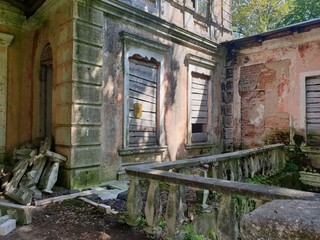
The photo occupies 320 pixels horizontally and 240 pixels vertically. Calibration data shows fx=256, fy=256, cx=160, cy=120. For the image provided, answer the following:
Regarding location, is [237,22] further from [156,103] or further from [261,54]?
[156,103]

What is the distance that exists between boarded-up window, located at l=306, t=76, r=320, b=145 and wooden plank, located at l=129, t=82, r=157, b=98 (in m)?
4.58

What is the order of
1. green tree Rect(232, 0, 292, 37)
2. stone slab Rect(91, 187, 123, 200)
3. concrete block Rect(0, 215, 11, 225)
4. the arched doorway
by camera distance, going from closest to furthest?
concrete block Rect(0, 215, 11, 225) → stone slab Rect(91, 187, 123, 200) → the arched doorway → green tree Rect(232, 0, 292, 37)

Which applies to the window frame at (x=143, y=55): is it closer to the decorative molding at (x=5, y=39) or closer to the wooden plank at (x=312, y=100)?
the decorative molding at (x=5, y=39)

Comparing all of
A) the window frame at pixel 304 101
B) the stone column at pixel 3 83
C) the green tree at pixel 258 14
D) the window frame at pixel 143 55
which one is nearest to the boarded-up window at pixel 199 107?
the window frame at pixel 143 55

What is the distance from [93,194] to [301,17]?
16.2 meters

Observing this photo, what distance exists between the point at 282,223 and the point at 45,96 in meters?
6.59

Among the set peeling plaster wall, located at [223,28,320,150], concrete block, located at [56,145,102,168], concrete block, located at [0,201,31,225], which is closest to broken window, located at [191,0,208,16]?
peeling plaster wall, located at [223,28,320,150]

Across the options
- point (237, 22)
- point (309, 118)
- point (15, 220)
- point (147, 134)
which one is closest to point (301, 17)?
point (237, 22)

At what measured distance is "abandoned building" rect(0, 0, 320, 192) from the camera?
17.0 feet

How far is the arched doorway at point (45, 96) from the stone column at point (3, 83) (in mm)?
787

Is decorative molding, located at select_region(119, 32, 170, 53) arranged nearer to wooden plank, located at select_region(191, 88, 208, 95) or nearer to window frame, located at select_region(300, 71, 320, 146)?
wooden plank, located at select_region(191, 88, 208, 95)

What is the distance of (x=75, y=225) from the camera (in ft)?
10.9

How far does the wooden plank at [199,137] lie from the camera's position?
322 inches

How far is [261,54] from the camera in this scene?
8.57 m
